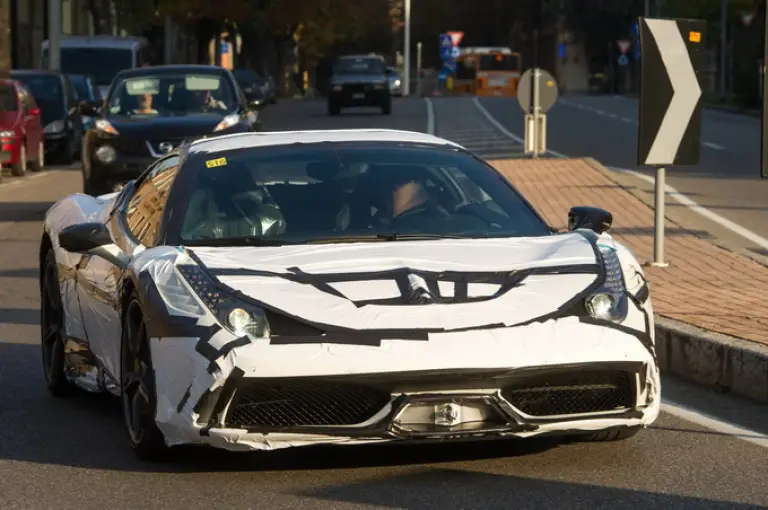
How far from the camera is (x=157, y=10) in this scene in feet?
213

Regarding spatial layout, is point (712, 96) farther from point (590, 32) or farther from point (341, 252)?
point (341, 252)

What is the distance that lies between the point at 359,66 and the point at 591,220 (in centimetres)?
4980

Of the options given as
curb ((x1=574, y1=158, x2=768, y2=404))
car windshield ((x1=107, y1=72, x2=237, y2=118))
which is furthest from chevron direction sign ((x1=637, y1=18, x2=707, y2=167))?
car windshield ((x1=107, y1=72, x2=237, y2=118))

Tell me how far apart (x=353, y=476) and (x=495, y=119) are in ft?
136

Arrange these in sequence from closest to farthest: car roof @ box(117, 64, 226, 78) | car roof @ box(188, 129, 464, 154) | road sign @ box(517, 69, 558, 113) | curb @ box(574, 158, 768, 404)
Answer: car roof @ box(188, 129, 464, 154) → curb @ box(574, 158, 768, 404) → car roof @ box(117, 64, 226, 78) → road sign @ box(517, 69, 558, 113)

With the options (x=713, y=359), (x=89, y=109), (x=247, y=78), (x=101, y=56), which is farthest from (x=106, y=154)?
(x=247, y=78)

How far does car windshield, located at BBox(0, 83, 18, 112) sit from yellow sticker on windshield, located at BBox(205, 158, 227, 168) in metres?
22.0

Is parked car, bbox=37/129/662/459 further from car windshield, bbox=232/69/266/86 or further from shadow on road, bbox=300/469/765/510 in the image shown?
car windshield, bbox=232/69/266/86

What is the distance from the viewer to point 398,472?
6.76 metres

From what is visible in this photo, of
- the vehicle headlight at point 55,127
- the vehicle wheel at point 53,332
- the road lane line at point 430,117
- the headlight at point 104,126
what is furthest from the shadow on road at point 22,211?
the road lane line at point 430,117

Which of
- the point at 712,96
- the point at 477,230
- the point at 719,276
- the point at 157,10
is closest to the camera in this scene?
the point at 477,230

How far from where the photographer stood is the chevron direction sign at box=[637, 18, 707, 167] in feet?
41.1

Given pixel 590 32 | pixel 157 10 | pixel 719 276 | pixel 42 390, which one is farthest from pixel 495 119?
pixel 590 32

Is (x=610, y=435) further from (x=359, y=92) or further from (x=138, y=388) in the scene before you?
(x=359, y=92)
